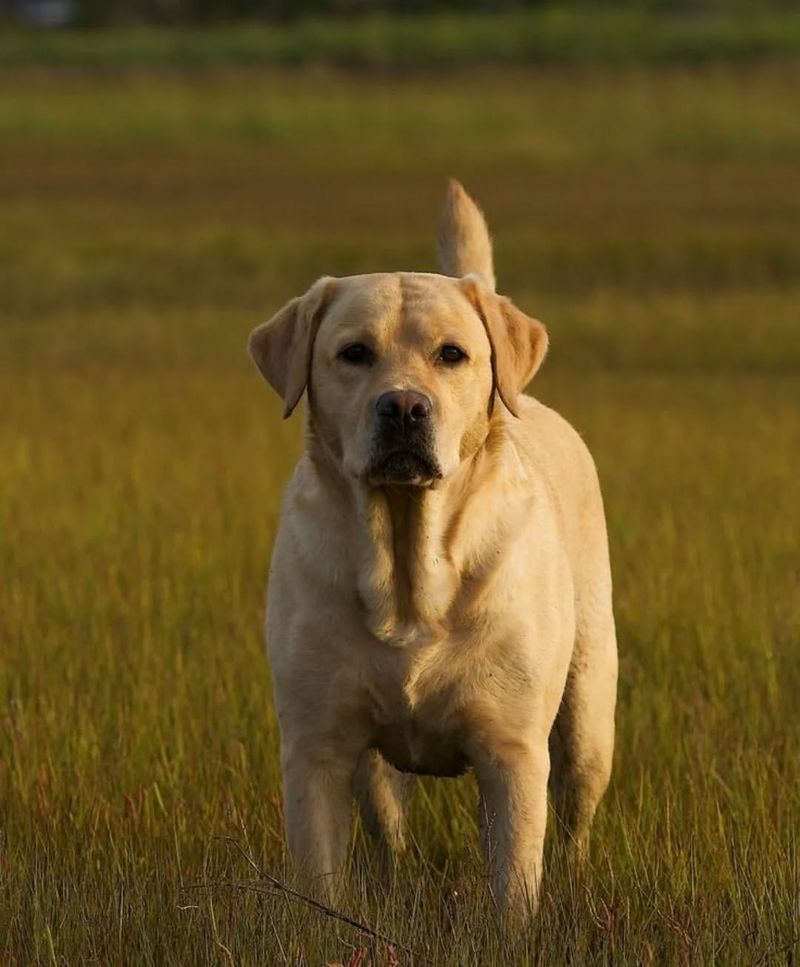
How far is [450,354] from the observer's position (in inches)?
158

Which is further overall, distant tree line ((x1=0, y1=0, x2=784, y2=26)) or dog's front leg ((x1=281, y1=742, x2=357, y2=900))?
distant tree line ((x1=0, y1=0, x2=784, y2=26))

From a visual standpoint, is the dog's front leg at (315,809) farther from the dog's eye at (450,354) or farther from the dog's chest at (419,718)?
the dog's eye at (450,354)

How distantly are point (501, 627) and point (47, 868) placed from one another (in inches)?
42.3

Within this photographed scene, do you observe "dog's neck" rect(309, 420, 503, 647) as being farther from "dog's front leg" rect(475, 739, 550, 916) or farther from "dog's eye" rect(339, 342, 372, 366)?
"dog's front leg" rect(475, 739, 550, 916)

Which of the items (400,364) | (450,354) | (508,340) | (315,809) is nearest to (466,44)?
(508,340)

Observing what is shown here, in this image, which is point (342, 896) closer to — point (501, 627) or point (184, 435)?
point (501, 627)

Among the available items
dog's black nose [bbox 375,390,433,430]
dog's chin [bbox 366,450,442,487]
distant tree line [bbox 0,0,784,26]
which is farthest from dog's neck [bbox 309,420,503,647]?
distant tree line [bbox 0,0,784,26]

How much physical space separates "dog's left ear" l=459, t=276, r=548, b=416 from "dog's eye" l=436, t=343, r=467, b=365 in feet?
0.45

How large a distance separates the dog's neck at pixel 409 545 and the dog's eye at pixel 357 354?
202mm

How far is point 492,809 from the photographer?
3.96m

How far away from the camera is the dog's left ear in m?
4.13

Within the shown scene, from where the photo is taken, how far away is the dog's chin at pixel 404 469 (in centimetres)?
379

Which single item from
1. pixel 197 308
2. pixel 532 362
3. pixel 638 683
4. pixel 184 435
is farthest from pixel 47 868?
pixel 197 308

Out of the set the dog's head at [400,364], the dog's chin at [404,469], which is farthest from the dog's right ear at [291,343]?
the dog's chin at [404,469]
